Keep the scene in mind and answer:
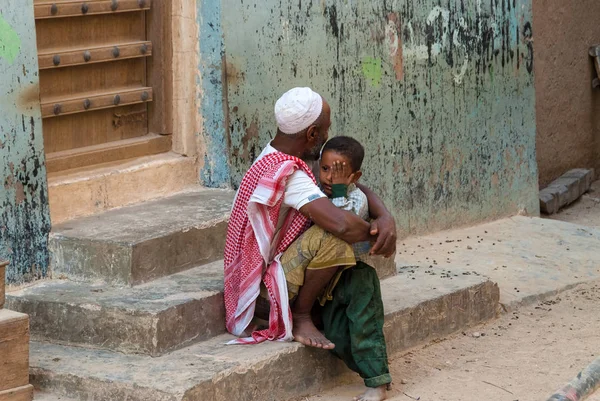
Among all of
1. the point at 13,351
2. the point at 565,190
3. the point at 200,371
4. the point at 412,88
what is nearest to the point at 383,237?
the point at 200,371

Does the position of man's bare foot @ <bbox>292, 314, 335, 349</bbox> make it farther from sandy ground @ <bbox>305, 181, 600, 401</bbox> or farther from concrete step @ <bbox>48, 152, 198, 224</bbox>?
concrete step @ <bbox>48, 152, 198, 224</bbox>

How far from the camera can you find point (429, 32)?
269 inches

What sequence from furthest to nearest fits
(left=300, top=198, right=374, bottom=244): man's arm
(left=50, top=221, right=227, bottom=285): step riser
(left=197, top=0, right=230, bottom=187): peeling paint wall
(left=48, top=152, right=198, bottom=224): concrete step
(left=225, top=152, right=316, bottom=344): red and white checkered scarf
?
(left=197, top=0, right=230, bottom=187): peeling paint wall, (left=48, top=152, right=198, bottom=224): concrete step, (left=50, top=221, right=227, bottom=285): step riser, (left=225, top=152, right=316, bottom=344): red and white checkered scarf, (left=300, top=198, right=374, bottom=244): man's arm

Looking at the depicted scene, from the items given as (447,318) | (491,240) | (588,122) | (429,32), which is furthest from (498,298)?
(588,122)

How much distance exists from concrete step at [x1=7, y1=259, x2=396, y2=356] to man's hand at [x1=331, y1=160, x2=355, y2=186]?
0.70 m

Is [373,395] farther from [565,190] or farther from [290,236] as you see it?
[565,190]

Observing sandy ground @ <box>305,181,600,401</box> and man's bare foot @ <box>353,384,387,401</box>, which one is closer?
man's bare foot @ <box>353,384,387,401</box>

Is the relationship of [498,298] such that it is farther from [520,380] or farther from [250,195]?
[250,195]

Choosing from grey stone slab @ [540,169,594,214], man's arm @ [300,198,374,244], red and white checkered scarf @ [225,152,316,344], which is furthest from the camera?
grey stone slab @ [540,169,594,214]

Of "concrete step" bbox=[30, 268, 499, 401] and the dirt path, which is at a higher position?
"concrete step" bbox=[30, 268, 499, 401]

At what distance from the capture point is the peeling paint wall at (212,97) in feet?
18.2

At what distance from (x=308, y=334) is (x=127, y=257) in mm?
841

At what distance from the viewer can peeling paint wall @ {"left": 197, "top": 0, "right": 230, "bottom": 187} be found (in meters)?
5.56

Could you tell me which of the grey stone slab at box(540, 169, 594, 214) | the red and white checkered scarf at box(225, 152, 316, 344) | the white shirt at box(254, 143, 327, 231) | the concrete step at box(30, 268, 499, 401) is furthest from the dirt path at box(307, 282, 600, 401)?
the grey stone slab at box(540, 169, 594, 214)
